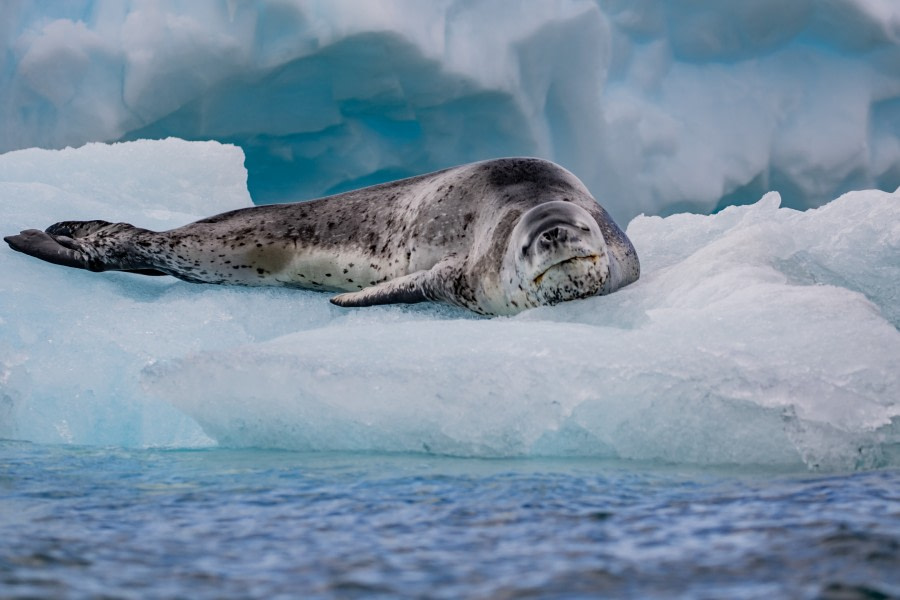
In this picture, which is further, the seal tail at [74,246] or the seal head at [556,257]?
the seal tail at [74,246]

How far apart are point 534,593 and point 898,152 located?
12.3 meters

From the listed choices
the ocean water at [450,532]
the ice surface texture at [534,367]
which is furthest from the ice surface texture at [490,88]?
the ocean water at [450,532]

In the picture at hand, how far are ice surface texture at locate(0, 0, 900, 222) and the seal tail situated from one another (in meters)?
5.33

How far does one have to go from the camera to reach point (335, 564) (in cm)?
124

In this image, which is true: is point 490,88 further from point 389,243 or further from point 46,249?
point 46,249

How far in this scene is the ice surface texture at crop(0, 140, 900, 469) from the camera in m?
2.21

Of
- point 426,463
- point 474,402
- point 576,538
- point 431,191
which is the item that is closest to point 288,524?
point 576,538

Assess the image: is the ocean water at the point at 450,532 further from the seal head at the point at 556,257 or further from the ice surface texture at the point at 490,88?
the ice surface texture at the point at 490,88

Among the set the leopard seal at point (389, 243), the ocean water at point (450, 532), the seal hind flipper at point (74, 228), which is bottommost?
the ocean water at point (450, 532)

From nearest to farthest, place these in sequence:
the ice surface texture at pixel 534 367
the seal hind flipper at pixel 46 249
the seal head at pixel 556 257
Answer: the ice surface texture at pixel 534 367, the seal head at pixel 556 257, the seal hind flipper at pixel 46 249

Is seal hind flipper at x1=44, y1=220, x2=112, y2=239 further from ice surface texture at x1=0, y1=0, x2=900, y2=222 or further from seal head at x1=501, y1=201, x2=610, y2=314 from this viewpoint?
ice surface texture at x1=0, y1=0, x2=900, y2=222

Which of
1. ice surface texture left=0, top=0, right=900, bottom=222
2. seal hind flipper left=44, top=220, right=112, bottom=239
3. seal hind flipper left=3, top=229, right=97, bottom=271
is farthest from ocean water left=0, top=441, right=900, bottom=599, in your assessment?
ice surface texture left=0, top=0, right=900, bottom=222

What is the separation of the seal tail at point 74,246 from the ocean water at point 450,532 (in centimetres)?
239

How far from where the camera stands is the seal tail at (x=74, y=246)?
4.32 metres
